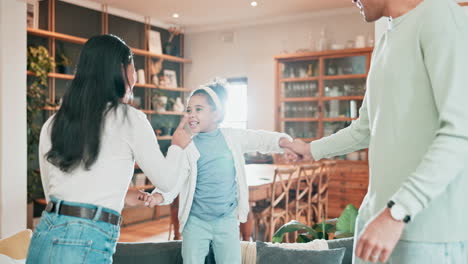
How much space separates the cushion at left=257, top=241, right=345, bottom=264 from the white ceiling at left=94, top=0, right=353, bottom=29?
5.00m

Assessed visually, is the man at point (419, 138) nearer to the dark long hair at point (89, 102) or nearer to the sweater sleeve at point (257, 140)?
the dark long hair at point (89, 102)

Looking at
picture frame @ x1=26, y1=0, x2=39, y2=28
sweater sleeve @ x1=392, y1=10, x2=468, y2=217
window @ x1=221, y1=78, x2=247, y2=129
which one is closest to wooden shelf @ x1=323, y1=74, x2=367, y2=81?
window @ x1=221, y1=78, x2=247, y2=129

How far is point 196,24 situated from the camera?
8070 millimetres

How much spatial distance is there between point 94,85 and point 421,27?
96 cm

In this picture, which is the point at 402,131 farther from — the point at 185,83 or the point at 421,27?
the point at 185,83

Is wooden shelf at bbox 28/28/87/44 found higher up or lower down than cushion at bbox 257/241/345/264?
higher up

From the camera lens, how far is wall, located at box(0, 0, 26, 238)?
4.25m

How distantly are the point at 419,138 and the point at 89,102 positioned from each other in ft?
3.15

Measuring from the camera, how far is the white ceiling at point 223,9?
6.57 m

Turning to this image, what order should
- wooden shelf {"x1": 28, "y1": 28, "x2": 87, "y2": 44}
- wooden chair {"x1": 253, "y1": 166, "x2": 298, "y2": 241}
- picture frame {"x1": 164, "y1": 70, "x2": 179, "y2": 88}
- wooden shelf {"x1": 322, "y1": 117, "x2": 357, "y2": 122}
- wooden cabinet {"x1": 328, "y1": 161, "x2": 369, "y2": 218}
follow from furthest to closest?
picture frame {"x1": 164, "y1": 70, "x2": 179, "y2": 88} < wooden shelf {"x1": 322, "y1": 117, "x2": 357, "y2": 122} < wooden cabinet {"x1": 328, "y1": 161, "x2": 369, "y2": 218} < wooden shelf {"x1": 28, "y1": 28, "x2": 87, "y2": 44} < wooden chair {"x1": 253, "y1": 166, "x2": 298, "y2": 241}

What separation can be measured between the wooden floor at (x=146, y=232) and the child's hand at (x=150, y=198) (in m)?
3.60

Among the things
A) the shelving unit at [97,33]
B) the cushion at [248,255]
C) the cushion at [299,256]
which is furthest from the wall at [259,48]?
the cushion at [299,256]

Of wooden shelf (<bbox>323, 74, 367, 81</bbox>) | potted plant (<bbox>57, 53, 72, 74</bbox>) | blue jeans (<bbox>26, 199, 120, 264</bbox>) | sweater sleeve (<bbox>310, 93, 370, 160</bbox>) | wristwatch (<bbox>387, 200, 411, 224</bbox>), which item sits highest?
potted plant (<bbox>57, 53, 72, 74</bbox>)

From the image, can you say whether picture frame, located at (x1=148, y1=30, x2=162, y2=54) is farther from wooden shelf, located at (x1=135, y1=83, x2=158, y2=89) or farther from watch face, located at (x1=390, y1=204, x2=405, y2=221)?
watch face, located at (x1=390, y1=204, x2=405, y2=221)
